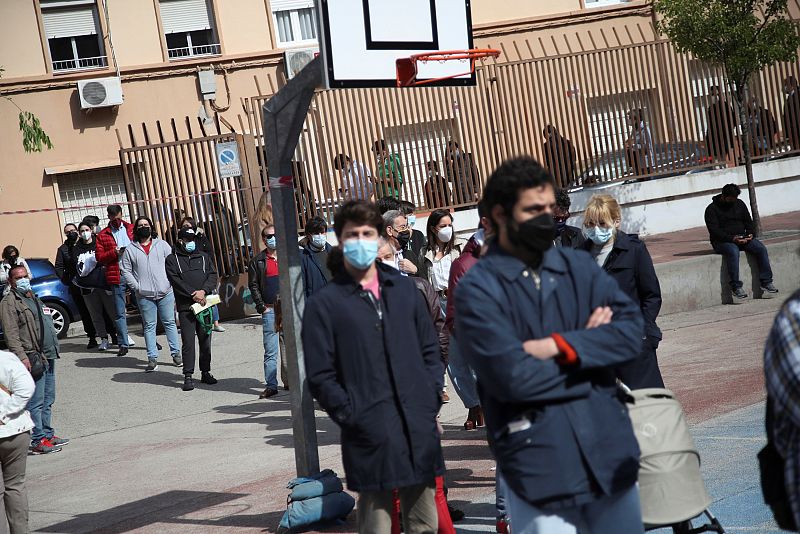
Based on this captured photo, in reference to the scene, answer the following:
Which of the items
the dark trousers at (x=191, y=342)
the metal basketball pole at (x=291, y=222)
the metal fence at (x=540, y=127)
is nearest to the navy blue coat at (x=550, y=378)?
the metal basketball pole at (x=291, y=222)

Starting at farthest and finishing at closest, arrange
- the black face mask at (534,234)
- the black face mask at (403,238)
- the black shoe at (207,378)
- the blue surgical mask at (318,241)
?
the black shoe at (207,378)
the blue surgical mask at (318,241)
the black face mask at (403,238)
the black face mask at (534,234)

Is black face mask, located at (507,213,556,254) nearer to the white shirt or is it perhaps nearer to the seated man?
the white shirt

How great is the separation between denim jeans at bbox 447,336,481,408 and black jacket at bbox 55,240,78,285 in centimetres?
891

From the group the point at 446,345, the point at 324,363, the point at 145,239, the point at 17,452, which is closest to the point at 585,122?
the point at 145,239

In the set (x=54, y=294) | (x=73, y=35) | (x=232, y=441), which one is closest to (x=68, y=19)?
(x=73, y=35)

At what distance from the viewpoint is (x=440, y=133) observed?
18031 mm

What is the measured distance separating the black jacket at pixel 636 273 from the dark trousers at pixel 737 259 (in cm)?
854

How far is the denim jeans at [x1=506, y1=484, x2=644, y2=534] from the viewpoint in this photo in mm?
3713

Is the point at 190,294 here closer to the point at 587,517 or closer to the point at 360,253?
the point at 360,253

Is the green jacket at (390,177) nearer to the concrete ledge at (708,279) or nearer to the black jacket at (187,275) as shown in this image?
the black jacket at (187,275)

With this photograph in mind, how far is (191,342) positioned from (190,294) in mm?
590

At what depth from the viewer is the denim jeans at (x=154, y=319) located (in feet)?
45.9

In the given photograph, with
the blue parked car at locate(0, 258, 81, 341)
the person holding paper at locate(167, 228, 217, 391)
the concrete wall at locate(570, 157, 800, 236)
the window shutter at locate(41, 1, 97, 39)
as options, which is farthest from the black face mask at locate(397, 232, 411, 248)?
the window shutter at locate(41, 1, 97, 39)

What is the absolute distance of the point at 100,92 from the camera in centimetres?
2189
